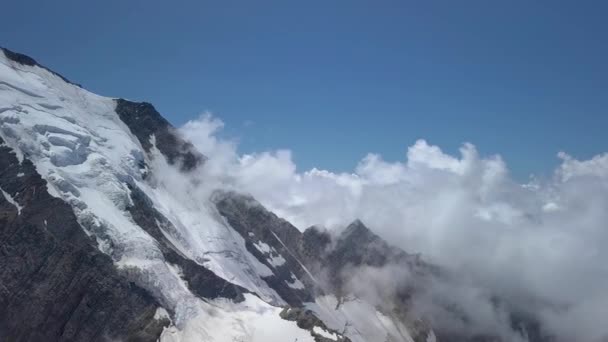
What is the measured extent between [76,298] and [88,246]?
18.5 meters

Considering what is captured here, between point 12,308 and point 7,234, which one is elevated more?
point 7,234

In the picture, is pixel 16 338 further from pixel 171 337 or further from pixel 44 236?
pixel 171 337

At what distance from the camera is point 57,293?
186875 millimetres

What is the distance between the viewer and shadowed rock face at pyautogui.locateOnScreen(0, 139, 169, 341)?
7036 inches

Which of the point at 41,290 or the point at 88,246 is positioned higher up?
the point at 88,246

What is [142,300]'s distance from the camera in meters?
200

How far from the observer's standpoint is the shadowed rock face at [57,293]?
179m

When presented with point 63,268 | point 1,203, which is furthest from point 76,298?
point 1,203

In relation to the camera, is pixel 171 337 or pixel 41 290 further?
pixel 171 337

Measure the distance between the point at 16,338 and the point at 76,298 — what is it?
70.8 feet

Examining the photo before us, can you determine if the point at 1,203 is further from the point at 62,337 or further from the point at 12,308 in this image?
the point at 62,337

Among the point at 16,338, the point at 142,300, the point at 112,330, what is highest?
the point at 142,300

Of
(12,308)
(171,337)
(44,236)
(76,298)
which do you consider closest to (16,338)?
(12,308)

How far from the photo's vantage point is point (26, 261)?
184 meters
